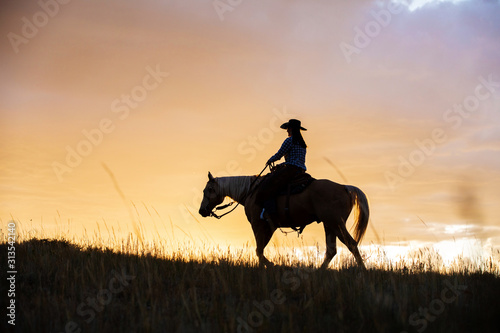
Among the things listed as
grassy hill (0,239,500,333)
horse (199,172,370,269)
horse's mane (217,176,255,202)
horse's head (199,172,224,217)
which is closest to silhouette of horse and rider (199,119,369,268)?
horse (199,172,370,269)

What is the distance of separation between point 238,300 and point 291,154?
473 centimetres

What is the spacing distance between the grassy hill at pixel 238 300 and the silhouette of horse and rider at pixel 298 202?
170cm

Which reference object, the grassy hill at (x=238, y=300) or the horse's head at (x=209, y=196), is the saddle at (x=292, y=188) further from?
the grassy hill at (x=238, y=300)

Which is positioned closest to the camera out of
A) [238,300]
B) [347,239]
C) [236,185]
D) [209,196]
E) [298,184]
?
[238,300]

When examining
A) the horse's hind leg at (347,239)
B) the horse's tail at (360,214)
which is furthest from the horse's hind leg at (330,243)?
the horse's tail at (360,214)

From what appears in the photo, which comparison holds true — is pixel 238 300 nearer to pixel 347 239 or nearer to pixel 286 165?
pixel 347 239

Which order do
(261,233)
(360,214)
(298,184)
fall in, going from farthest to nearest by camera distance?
1. (261,233)
2. (298,184)
3. (360,214)

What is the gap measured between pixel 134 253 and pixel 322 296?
5533 mm

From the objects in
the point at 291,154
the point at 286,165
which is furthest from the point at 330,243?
the point at 291,154

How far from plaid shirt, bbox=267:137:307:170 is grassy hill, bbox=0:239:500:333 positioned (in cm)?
290

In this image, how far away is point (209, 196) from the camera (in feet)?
40.1

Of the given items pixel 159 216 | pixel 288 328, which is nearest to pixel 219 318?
pixel 288 328

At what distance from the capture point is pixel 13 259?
927 cm

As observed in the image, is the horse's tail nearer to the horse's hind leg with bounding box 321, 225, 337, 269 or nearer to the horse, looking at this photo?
the horse
